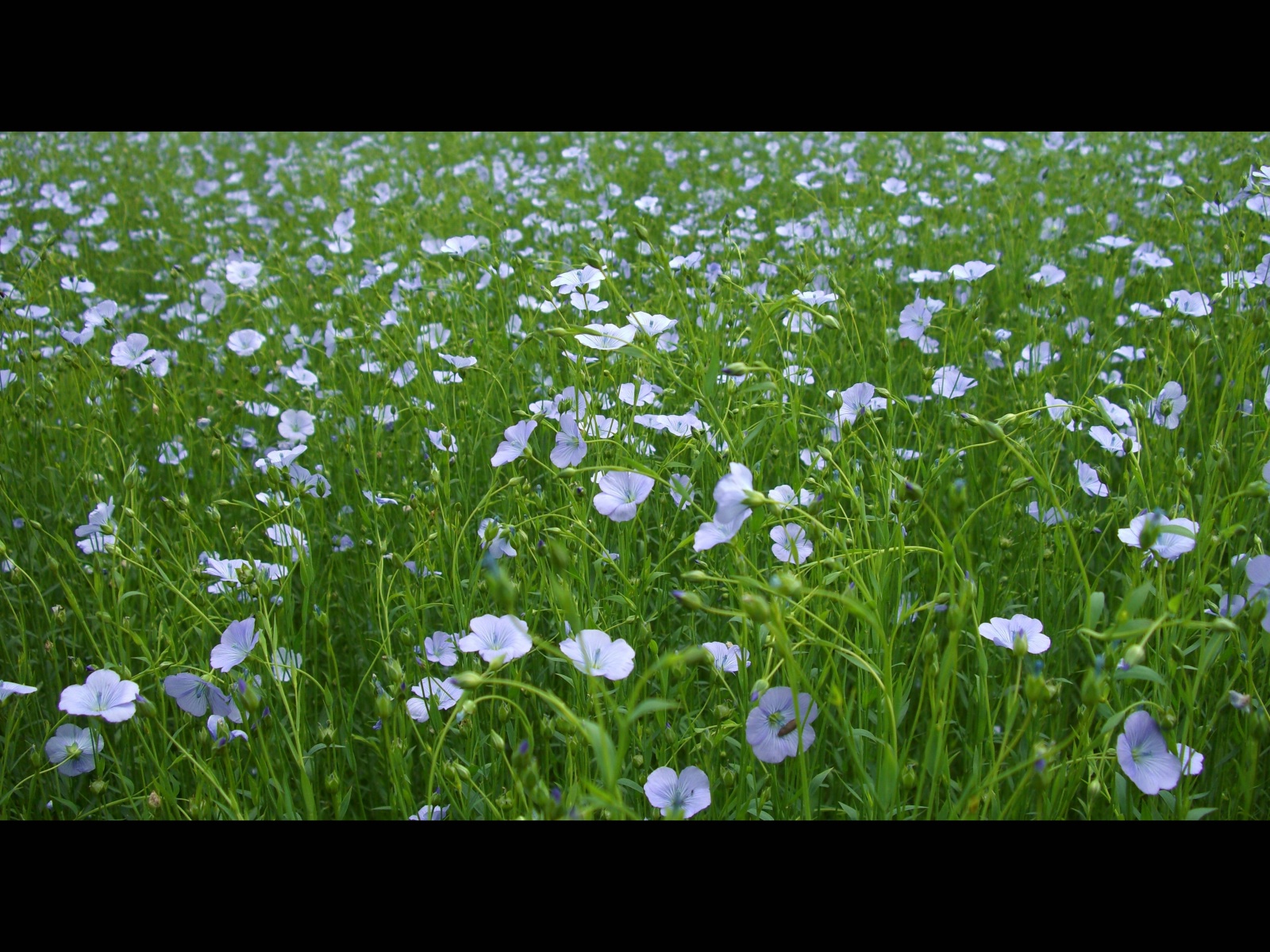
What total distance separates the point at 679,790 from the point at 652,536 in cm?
92

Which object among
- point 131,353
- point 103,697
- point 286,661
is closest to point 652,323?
point 286,661

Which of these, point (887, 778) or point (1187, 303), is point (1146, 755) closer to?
point (887, 778)

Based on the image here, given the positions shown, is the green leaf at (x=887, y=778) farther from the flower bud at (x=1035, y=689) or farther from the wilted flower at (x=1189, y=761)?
the wilted flower at (x=1189, y=761)

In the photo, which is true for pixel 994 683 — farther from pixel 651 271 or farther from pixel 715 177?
pixel 715 177

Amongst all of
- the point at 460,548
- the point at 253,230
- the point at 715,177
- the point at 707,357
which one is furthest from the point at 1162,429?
the point at 253,230

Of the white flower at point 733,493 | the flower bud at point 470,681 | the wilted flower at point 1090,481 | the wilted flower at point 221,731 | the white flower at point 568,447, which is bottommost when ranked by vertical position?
the flower bud at point 470,681

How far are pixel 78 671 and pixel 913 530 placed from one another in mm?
1714

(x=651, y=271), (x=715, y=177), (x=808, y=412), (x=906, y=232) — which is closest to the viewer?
(x=808, y=412)

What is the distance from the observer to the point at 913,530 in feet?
6.36

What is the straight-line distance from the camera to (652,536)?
218cm

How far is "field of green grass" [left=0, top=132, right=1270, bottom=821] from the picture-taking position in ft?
4.34

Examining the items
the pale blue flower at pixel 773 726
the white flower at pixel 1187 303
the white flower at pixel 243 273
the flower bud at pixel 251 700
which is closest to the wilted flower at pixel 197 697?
the flower bud at pixel 251 700

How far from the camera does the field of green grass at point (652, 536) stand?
132cm

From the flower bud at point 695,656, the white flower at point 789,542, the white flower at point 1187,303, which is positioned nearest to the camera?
the flower bud at point 695,656
